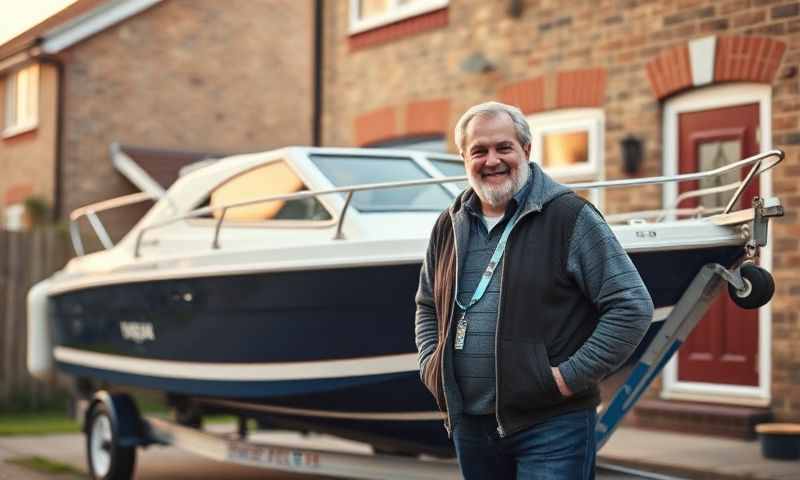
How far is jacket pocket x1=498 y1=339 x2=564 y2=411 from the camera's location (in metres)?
3.46

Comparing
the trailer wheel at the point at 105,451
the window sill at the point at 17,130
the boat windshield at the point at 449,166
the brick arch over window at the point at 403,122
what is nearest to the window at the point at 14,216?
the window sill at the point at 17,130

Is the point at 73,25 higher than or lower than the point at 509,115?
higher

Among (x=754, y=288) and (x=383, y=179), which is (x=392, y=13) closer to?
(x=383, y=179)

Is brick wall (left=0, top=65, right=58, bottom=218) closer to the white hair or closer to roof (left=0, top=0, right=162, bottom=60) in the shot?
roof (left=0, top=0, right=162, bottom=60)

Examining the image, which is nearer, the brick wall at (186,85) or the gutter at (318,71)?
the gutter at (318,71)

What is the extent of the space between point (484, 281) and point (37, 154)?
1662cm

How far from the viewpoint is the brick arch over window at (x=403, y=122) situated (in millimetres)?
11828

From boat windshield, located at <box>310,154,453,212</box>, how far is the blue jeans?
9.76 ft

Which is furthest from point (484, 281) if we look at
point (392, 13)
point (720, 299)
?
point (392, 13)

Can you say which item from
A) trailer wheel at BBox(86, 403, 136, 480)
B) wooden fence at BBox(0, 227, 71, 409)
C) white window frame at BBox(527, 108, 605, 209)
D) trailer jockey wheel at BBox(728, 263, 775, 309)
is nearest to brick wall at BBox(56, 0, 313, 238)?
wooden fence at BBox(0, 227, 71, 409)

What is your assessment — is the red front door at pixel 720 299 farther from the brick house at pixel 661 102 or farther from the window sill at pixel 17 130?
the window sill at pixel 17 130

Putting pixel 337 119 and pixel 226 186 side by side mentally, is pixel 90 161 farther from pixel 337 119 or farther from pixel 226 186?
pixel 226 186

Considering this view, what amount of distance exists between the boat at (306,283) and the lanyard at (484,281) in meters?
1.33

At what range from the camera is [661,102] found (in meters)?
9.70
